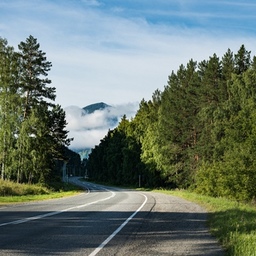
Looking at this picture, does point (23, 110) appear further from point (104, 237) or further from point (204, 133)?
point (104, 237)

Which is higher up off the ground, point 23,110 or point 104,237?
point 23,110

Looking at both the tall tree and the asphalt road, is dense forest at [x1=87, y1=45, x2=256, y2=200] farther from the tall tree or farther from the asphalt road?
the asphalt road

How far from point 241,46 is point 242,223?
1717 inches

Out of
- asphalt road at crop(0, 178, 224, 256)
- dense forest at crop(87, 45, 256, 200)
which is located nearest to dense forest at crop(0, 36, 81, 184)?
dense forest at crop(87, 45, 256, 200)

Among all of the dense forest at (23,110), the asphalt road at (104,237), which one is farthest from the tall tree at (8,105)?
the asphalt road at (104,237)

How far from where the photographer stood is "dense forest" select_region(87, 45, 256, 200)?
38.3 m

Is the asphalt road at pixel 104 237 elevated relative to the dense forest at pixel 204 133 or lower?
lower

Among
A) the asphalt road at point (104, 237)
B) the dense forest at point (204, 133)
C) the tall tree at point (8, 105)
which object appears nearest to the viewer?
the asphalt road at point (104, 237)

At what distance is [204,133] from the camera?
180ft

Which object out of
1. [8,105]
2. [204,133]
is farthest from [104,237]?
[204,133]

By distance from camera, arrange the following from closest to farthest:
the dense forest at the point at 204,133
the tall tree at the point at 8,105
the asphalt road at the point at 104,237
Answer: the asphalt road at the point at 104,237, the dense forest at the point at 204,133, the tall tree at the point at 8,105

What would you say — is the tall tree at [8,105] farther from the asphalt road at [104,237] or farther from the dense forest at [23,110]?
the asphalt road at [104,237]

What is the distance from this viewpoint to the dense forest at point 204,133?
126 feet

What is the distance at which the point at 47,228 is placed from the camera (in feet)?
40.0
